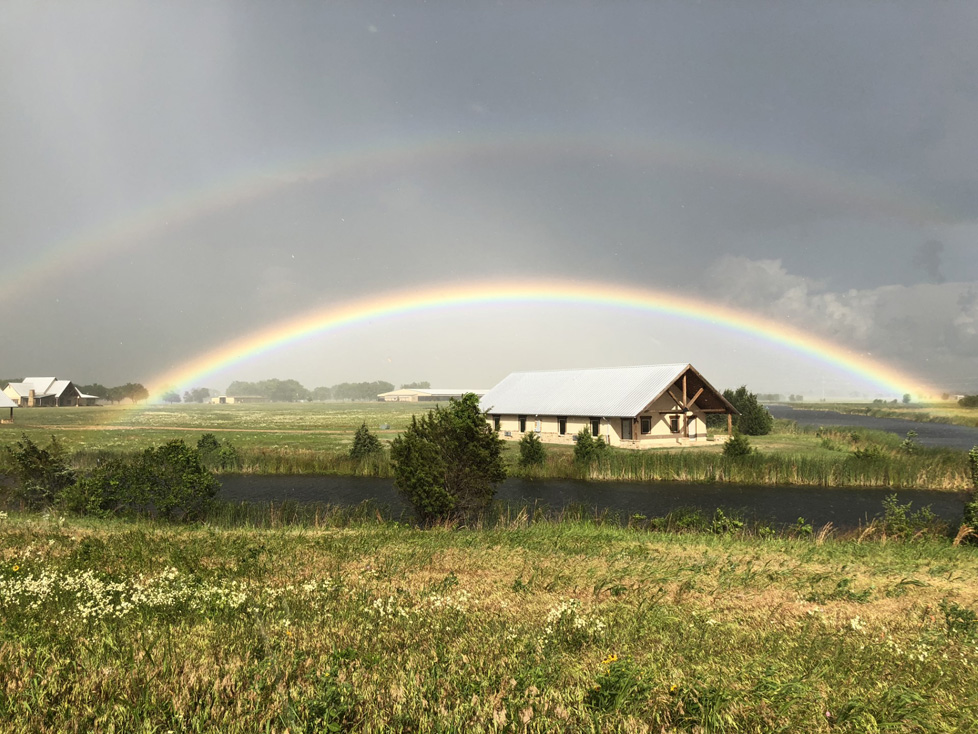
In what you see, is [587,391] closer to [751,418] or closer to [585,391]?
[585,391]

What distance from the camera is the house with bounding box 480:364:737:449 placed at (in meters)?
42.5

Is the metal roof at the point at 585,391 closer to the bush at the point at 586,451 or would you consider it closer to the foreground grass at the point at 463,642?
Result: the bush at the point at 586,451

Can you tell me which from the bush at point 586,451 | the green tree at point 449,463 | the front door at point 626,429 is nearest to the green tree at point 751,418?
the front door at point 626,429

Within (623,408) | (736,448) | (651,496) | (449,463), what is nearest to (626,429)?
(623,408)

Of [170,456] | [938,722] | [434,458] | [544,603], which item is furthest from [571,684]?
→ [170,456]

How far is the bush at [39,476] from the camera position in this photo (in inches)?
765

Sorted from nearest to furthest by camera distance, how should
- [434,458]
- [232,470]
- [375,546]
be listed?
[375,546] → [434,458] → [232,470]

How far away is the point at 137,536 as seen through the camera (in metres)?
11.4

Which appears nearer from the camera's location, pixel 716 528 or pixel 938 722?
pixel 938 722

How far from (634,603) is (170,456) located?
1621 cm

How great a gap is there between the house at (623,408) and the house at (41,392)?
115139 millimetres

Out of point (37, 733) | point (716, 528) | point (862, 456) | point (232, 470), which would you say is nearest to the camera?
point (37, 733)

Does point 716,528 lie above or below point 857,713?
below

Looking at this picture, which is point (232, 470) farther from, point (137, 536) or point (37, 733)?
point (37, 733)
